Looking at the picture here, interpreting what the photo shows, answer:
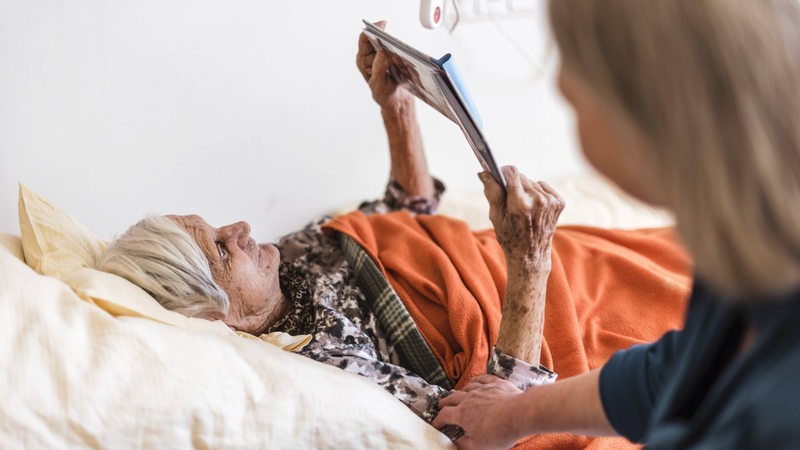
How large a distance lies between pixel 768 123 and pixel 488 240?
120cm

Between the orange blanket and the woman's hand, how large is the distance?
11 centimetres

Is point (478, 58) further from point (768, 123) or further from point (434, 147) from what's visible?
point (768, 123)

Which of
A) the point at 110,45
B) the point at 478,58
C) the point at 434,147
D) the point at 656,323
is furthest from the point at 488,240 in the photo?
the point at 110,45

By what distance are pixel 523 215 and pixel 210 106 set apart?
2.83 ft

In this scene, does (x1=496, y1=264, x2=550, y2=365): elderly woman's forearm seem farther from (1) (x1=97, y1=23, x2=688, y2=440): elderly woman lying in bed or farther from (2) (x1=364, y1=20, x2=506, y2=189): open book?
(2) (x1=364, y1=20, x2=506, y2=189): open book

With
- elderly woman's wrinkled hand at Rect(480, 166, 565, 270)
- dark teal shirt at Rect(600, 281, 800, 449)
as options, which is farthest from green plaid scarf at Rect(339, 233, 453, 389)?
dark teal shirt at Rect(600, 281, 800, 449)

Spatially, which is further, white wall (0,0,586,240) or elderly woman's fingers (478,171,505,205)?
white wall (0,0,586,240)

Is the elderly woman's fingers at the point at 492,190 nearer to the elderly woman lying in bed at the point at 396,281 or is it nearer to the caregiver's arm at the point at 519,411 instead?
the elderly woman lying in bed at the point at 396,281

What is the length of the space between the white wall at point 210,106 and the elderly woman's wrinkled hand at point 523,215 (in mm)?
731

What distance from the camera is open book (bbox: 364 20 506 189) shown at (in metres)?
1.23

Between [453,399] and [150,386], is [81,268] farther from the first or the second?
[453,399]

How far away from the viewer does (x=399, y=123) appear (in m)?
1.87

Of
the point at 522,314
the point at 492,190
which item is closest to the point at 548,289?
the point at 522,314

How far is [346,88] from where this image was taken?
2.07 m
